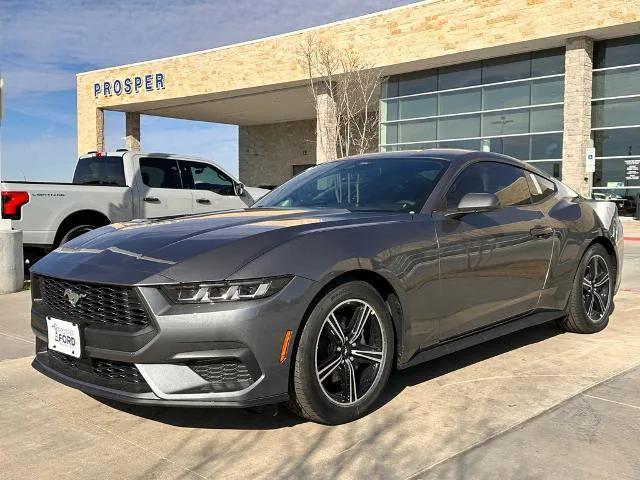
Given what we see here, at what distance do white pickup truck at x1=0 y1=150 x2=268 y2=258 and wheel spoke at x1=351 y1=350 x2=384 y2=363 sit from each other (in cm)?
458

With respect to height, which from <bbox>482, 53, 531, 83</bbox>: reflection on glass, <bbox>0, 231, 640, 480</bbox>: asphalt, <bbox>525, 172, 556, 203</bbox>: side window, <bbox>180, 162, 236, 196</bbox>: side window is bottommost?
<bbox>0, 231, 640, 480</bbox>: asphalt

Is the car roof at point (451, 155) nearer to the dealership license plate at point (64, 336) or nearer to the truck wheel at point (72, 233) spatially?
the dealership license plate at point (64, 336)

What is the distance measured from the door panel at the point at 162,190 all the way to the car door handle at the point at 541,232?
6.10 m

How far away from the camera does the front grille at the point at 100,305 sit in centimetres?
302

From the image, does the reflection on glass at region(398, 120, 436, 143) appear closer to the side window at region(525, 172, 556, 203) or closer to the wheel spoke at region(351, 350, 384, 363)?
the side window at region(525, 172, 556, 203)

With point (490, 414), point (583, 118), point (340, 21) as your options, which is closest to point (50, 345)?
point (490, 414)

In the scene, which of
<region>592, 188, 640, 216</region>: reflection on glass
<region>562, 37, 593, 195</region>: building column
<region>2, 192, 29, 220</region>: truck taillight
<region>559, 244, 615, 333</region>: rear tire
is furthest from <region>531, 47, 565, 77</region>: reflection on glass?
<region>2, 192, 29, 220</region>: truck taillight

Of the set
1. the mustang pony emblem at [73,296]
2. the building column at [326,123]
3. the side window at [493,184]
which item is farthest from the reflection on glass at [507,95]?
the mustang pony emblem at [73,296]

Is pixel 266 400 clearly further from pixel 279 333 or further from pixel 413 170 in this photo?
pixel 413 170

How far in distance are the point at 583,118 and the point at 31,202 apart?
2002 centimetres

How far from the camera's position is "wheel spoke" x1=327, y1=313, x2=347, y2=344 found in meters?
3.29

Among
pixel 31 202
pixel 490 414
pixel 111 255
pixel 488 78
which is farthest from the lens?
pixel 488 78

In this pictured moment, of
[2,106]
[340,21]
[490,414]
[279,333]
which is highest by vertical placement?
[340,21]

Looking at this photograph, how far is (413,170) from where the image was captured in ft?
14.4
